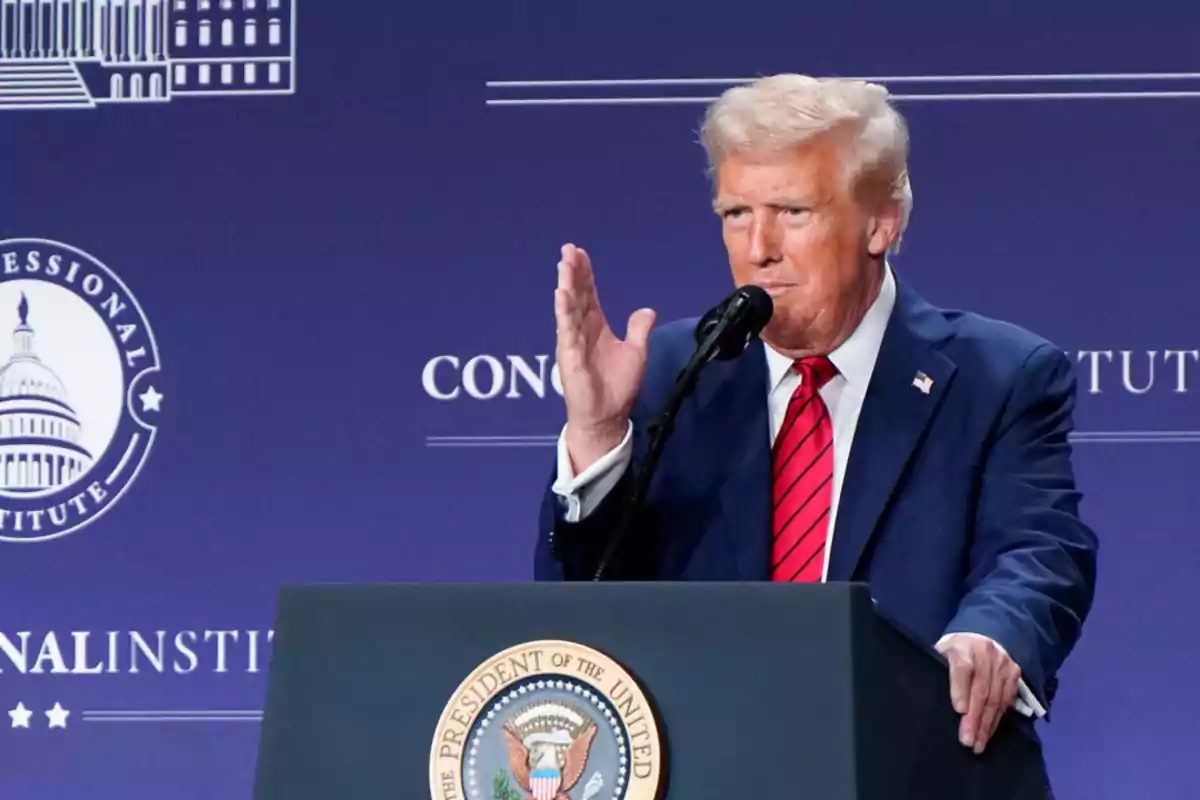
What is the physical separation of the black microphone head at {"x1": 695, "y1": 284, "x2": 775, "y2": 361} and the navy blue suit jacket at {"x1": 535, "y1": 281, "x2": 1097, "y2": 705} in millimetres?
177

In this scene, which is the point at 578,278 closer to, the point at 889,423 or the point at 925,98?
the point at 889,423

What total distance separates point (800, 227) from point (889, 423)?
0.77 feet

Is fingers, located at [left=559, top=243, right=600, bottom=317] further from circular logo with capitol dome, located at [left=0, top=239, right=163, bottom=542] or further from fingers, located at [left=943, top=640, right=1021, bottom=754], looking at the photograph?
circular logo with capitol dome, located at [left=0, top=239, right=163, bottom=542]

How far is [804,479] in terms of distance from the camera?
7.15 feet

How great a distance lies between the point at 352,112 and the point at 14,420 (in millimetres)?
790

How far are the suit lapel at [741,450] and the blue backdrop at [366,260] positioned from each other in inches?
42.9

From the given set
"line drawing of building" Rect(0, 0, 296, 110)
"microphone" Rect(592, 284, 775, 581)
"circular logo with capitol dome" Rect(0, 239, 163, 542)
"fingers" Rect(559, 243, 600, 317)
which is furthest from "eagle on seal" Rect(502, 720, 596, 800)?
"line drawing of building" Rect(0, 0, 296, 110)

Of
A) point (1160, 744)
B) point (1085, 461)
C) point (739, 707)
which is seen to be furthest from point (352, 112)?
point (739, 707)

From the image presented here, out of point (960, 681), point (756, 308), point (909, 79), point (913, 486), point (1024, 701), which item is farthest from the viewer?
point (909, 79)

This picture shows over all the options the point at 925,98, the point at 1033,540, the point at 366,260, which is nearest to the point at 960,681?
the point at 1033,540

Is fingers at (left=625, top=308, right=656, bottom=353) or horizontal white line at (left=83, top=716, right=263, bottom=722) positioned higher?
fingers at (left=625, top=308, right=656, bottom=353)

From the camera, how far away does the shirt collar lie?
224 cm

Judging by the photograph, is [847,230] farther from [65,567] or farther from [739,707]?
[65,567]

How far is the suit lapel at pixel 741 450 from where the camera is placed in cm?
212
